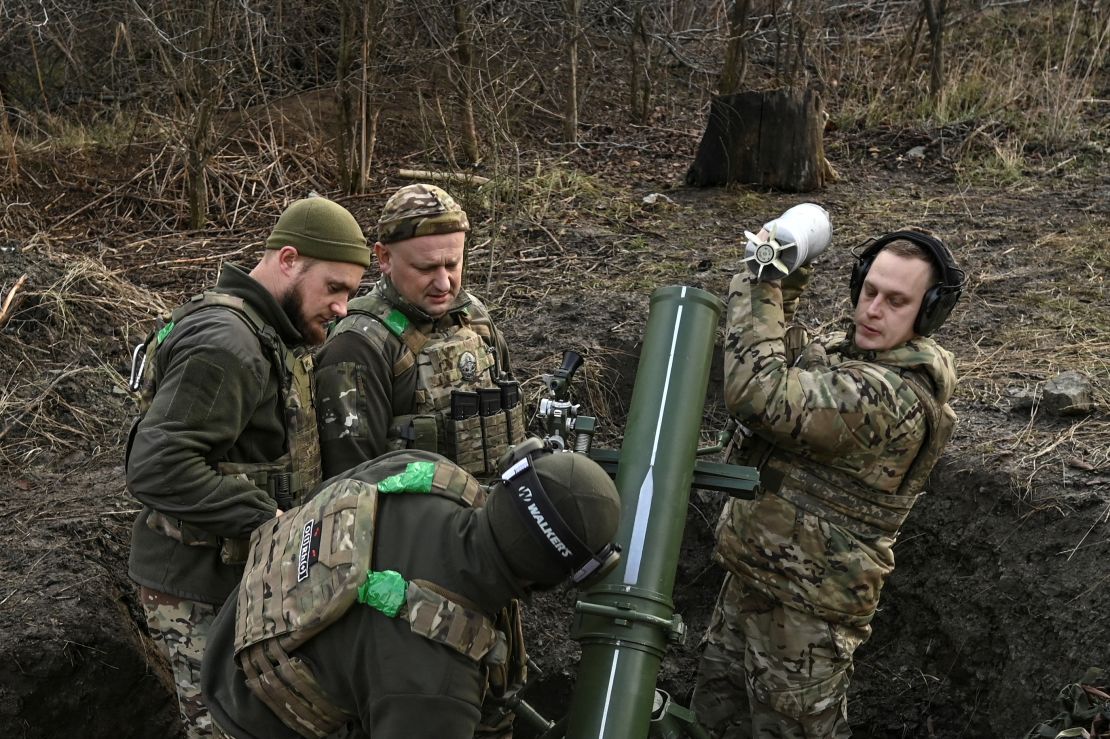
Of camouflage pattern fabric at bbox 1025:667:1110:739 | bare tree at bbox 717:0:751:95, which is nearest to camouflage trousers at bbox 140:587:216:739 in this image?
camouflage pattern fabric at bbox 1025:667:1110:739

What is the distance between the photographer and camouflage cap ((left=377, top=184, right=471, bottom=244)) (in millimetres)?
3424

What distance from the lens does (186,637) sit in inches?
124

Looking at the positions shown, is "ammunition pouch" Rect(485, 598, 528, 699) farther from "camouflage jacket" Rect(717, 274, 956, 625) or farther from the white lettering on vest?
"camouflage jacket" Rect(717, 274, 956, 625)

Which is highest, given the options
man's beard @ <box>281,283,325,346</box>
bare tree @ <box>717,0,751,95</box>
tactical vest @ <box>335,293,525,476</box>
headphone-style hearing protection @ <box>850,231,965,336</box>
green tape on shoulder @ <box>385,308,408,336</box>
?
bare tree @ <box>717,0,751,95</box>

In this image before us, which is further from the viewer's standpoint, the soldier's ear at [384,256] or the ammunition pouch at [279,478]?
the soldier's ear at [384,256]

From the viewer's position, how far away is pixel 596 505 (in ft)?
6.97

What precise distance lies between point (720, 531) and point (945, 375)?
85cm

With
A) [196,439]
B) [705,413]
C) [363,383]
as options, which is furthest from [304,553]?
[705,413]

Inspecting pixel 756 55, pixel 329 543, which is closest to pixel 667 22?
pixel 756 55

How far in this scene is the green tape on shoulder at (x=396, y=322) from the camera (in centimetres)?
348

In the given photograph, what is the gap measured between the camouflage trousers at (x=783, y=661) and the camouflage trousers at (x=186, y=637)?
1610mm

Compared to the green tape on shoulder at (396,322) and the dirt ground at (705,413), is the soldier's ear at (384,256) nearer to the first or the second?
the green tape on shoulder at (396,322)

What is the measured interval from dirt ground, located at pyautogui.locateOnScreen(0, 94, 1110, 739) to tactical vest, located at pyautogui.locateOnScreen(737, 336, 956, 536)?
1.06 metres

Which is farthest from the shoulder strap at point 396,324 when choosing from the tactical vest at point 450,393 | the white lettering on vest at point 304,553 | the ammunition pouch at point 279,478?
the white lettering on vest at point 304,553
